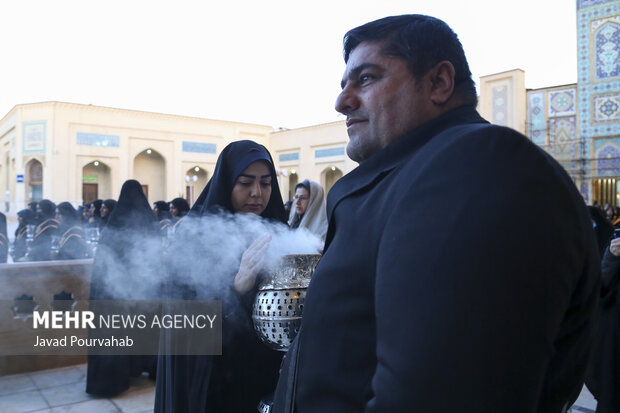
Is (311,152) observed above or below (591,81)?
below

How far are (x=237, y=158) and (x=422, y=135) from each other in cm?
135

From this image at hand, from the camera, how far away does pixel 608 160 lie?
11.8m

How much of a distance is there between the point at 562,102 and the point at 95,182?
877 inches

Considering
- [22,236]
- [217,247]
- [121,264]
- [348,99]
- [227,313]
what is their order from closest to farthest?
[348,99] → [227,313] → [217,247] → [121,264] → [22,236]

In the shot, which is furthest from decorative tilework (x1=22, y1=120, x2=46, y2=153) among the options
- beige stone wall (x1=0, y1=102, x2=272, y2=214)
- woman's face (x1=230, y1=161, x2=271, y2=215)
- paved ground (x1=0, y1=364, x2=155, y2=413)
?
woman's face (x1=230, y1=161, x2=271, y2=215)

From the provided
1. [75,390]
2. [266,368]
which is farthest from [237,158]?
[75,390]

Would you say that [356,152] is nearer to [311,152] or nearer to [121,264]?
[121,264]

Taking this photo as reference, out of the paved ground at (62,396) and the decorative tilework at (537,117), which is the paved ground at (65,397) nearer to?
the paved ground at (62,396)

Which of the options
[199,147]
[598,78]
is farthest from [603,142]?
[199,147]

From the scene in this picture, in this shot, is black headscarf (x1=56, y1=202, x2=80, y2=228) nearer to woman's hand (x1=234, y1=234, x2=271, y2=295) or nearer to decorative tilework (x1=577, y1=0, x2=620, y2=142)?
woman's hand (x1=234, y1=234, x2=271, y2=295)

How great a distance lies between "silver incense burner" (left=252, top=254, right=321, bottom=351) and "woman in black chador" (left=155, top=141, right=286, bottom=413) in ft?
0.61

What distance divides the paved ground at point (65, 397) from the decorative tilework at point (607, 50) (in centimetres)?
1067

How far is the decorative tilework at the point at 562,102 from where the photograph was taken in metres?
12.4

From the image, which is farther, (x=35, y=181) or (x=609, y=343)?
(x=35, y=181)
